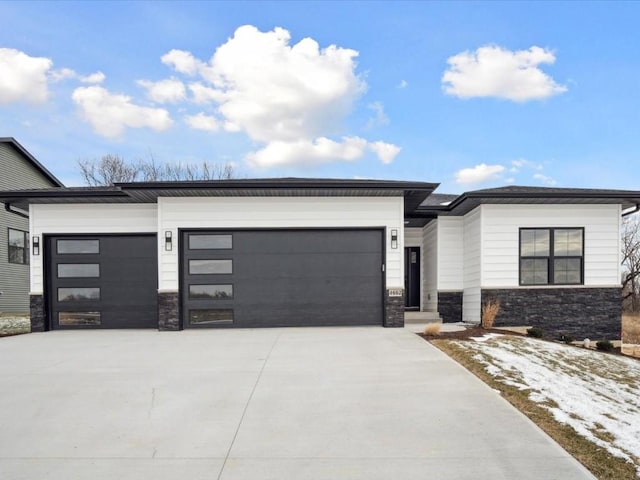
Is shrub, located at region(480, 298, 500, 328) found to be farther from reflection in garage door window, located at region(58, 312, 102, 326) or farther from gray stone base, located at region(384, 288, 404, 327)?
reflection in garage door window, located at region(58, 312, 102, 326)

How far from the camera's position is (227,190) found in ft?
32.5

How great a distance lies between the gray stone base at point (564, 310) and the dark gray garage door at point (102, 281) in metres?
8.78

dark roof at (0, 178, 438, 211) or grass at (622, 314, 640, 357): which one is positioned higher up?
dark roof at (0, 178, 438, 211)

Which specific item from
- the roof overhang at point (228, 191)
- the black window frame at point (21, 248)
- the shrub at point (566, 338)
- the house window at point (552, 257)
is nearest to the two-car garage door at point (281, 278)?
the roof overhang at point (228, 191)

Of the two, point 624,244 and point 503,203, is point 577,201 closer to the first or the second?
point 503,203

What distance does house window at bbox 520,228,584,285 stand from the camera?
1092cm

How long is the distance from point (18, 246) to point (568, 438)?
22.7 metres

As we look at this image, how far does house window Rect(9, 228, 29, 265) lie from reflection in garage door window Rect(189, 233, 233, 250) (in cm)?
1367

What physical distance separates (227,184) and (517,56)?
1019 cm

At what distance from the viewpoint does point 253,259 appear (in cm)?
1050

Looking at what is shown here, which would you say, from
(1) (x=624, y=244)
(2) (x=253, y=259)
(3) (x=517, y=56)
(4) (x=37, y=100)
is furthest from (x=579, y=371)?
(1) (x=624, y=244)

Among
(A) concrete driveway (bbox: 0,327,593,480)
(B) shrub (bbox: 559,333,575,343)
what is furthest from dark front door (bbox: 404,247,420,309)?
(A) concrete driveway (bbox: 0,327,593,480)

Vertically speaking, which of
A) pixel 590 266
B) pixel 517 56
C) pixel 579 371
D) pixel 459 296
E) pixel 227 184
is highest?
pixel 517 56

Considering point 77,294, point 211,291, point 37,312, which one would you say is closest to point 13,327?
point 37,312
